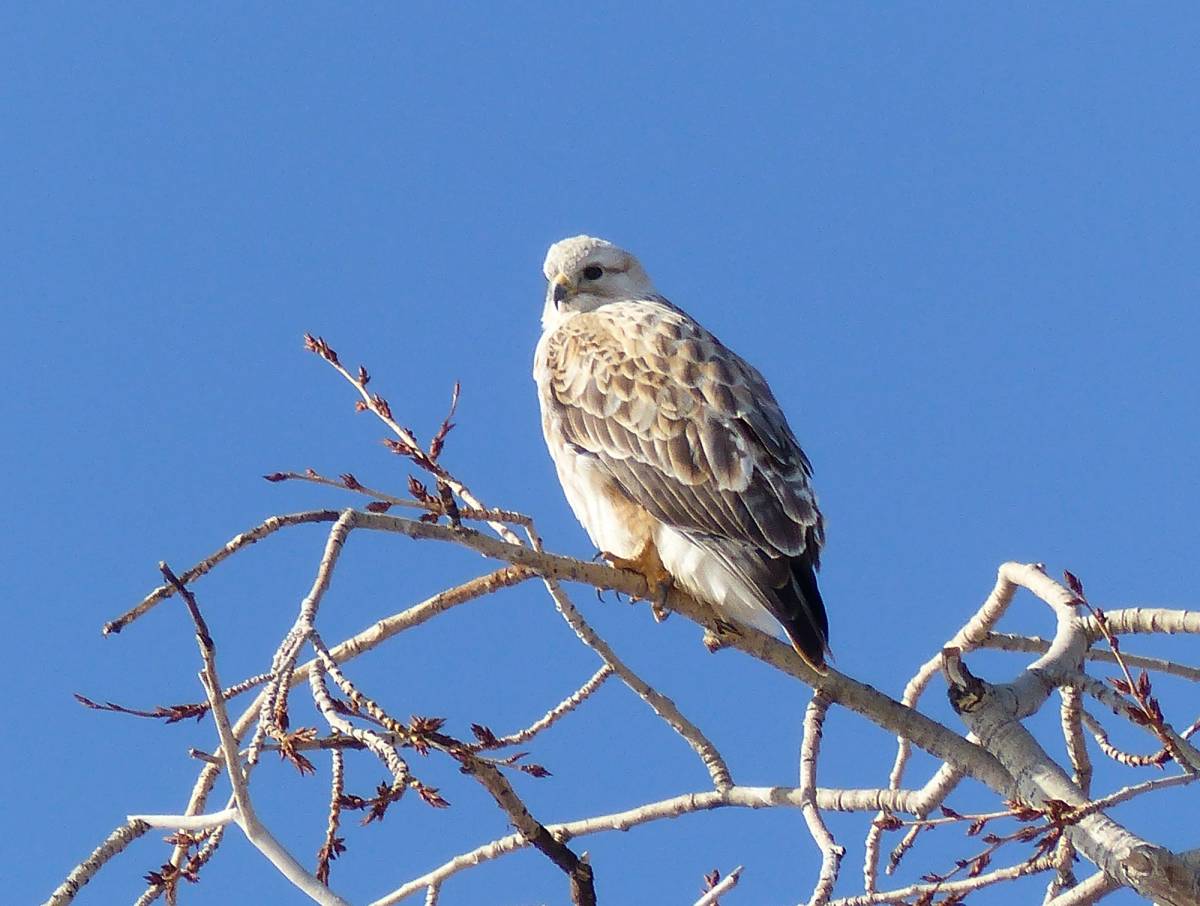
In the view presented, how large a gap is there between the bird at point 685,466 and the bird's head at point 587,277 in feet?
1.46

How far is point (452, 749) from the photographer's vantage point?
2730 millimetres

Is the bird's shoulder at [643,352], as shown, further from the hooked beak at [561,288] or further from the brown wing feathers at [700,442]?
the hooked beak at [561,288]

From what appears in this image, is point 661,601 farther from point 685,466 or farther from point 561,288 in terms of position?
point 561,288

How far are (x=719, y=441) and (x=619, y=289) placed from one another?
6.25ft

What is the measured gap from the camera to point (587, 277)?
705 centimetres

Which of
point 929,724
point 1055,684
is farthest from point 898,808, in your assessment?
point 1055,684

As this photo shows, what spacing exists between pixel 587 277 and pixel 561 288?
7.8 inches

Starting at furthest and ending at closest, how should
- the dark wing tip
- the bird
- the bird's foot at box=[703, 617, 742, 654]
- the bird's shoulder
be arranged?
the bird's shoulder → the bird → the bird's foot at box=[703, 617, 742, 654] → the dark wing tip

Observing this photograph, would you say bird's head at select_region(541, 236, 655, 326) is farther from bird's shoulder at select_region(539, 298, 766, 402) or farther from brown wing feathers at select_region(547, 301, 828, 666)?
brown wing feathers at select_region(547, 301, 828, 666)

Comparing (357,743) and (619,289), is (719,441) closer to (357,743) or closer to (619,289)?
(619,289)

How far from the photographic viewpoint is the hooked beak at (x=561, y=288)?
22.6 ft

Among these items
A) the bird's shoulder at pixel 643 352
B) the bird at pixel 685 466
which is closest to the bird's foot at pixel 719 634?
the bird at pixel 685 466

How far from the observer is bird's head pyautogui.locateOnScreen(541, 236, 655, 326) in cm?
690

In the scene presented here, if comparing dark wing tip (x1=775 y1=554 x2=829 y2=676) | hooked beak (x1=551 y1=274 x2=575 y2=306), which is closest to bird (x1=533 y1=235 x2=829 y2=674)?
dark wing tip (x1=775 y1=554 x2=829 y2=676)
